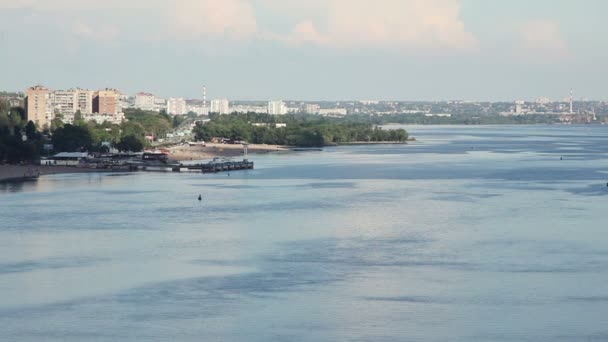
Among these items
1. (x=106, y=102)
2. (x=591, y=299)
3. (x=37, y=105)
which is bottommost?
(x=591, y=299)

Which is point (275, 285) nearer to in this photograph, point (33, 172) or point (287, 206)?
point (287, 206)

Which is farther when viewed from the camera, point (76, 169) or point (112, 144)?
point (112, 144)

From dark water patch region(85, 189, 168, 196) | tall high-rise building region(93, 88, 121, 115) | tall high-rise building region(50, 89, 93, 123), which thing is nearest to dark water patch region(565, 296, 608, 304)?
dark water patch region(85, 189, 168, 196)

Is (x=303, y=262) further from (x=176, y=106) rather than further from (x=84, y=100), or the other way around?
(x=176, y=106)

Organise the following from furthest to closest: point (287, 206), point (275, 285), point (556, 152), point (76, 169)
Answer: point (556, 152), point (76, 169), point (287, 206), point (275, 285)

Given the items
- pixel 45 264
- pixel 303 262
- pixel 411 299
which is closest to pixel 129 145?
pixel 45 264

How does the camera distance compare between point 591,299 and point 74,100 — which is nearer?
point 591,299

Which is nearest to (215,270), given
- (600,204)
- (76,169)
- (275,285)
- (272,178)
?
(275,285)
